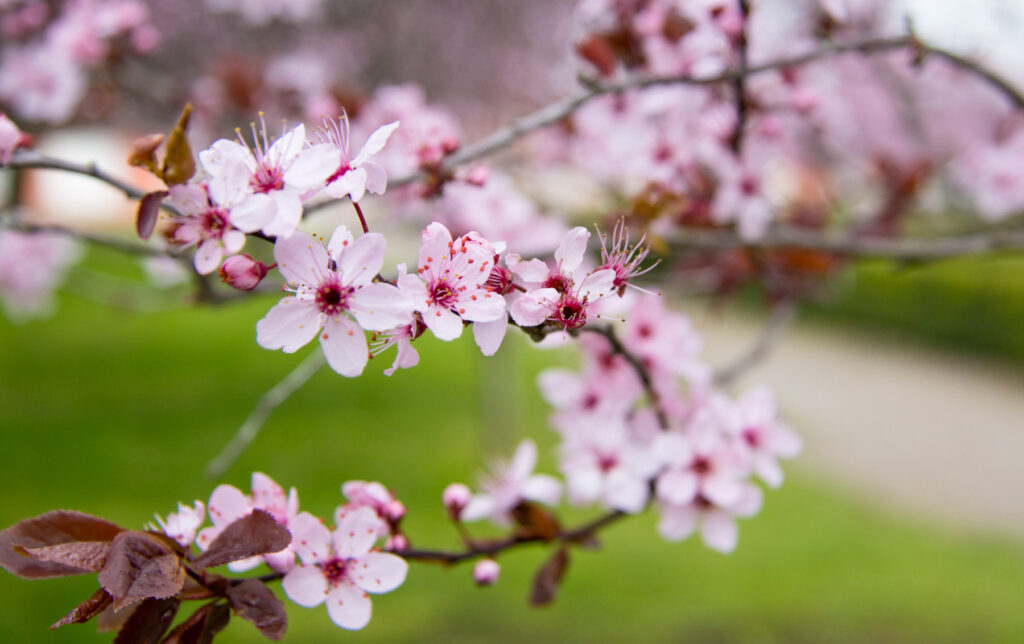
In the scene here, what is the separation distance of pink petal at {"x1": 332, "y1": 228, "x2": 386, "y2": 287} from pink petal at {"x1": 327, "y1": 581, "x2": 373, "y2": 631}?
407 mm

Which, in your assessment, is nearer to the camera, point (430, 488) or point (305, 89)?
point (305, 89)

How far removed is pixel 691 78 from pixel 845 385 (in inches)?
380

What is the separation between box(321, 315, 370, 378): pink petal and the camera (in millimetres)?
961

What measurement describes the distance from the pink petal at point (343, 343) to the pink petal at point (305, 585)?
28cm

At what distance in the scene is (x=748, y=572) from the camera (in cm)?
518

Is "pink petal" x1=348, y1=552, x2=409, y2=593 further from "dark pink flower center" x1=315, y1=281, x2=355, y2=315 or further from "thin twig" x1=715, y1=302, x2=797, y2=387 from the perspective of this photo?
"thin twig" x1=715, y1=302, x2=797, y2=387

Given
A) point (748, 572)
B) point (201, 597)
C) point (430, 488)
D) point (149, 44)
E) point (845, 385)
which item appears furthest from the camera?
point (845, 385)

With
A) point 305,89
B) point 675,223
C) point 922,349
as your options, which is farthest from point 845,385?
point 675,223

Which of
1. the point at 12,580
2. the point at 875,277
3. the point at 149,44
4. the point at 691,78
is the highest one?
the point at 875,277

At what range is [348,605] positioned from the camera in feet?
3.54

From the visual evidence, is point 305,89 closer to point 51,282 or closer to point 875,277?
point 51,282

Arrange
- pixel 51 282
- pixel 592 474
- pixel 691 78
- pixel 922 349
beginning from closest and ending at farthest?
pixel 592 474
pixel 691 78
pixel 51 282
pixel 922 349

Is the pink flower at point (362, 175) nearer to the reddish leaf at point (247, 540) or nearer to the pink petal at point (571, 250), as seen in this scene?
the pink petal at point (571, 250)

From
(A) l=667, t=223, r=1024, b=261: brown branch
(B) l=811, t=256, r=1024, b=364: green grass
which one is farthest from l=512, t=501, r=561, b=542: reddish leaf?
(B) l=811, t=256, r=1024, b=364: green grass
